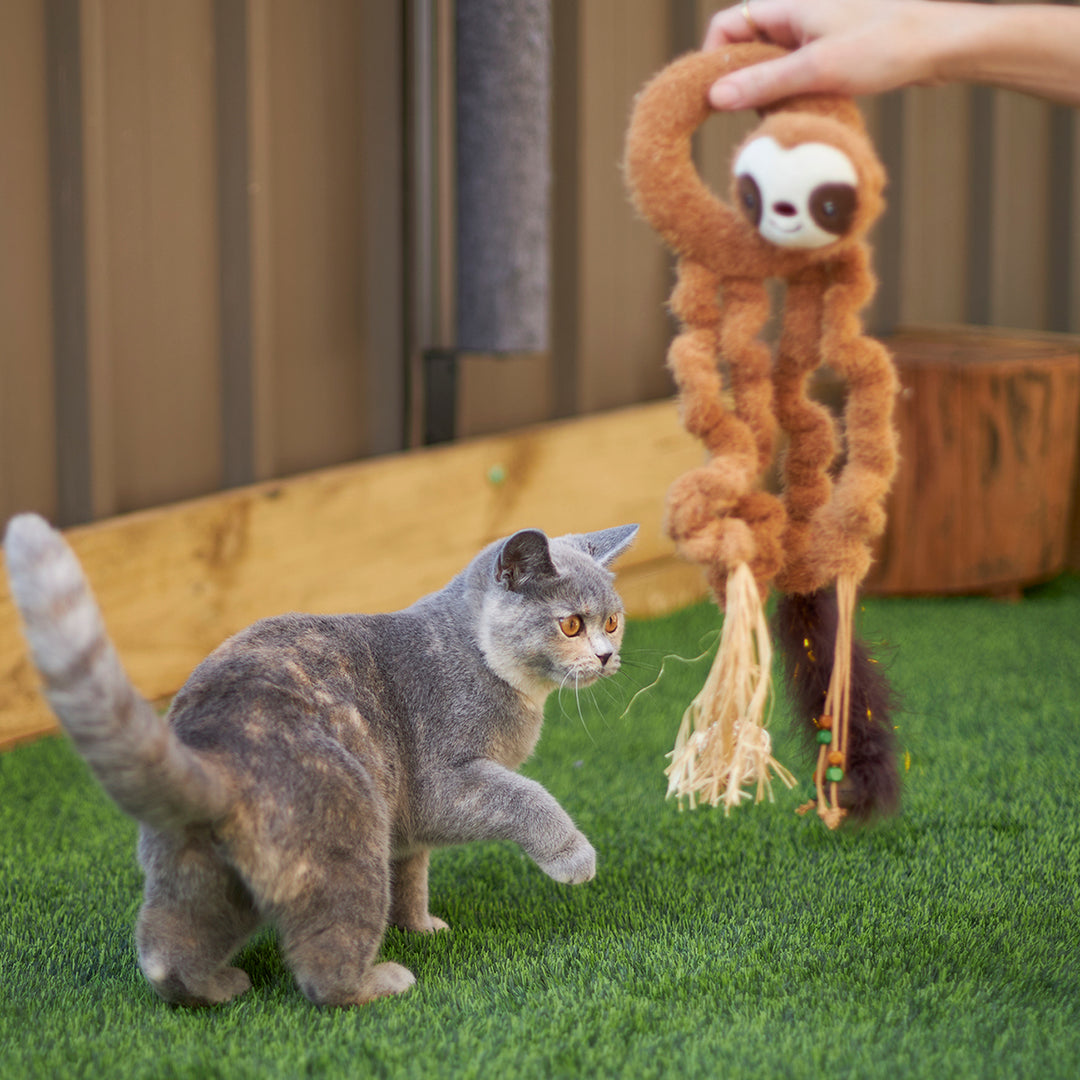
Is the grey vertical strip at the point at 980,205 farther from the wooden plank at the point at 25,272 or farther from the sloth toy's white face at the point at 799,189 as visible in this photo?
the sloth toy's white face at the point at 799,189

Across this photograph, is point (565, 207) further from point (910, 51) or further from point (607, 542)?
point (910, 51)

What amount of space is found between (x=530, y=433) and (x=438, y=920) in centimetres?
162

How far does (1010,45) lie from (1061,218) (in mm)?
3423

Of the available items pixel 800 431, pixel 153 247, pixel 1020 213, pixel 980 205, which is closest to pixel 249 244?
pixel 153 247

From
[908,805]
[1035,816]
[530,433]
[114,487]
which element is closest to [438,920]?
[908,805]

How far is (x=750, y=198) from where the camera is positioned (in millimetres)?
1321

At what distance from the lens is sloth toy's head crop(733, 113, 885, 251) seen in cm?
126

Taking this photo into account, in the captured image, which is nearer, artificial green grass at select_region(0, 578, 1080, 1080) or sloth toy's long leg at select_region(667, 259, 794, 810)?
artificial green grass at select_region(0, 578, 1080, 1080)

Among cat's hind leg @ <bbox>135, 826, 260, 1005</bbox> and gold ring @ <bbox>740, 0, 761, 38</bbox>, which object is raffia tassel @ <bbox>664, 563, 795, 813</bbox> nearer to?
cat's hind leg @ <bbox>135, 826, 260, 1005</bbox>

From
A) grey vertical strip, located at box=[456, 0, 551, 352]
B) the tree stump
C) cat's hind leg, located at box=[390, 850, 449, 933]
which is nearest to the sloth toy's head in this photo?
cat's hind leg, located at box=[390, 850, 449, 933]

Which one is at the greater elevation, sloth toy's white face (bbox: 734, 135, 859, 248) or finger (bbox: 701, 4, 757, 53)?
finger (bbox: 701, 4, 757, 53)

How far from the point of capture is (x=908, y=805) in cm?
197

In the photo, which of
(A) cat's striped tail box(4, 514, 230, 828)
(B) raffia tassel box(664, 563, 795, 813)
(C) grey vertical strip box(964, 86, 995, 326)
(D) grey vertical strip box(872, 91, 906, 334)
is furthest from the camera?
(C) grey vertical strip box(964, 86, 995, 326)

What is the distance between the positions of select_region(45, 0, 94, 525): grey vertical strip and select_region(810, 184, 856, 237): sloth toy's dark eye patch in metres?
1.65
